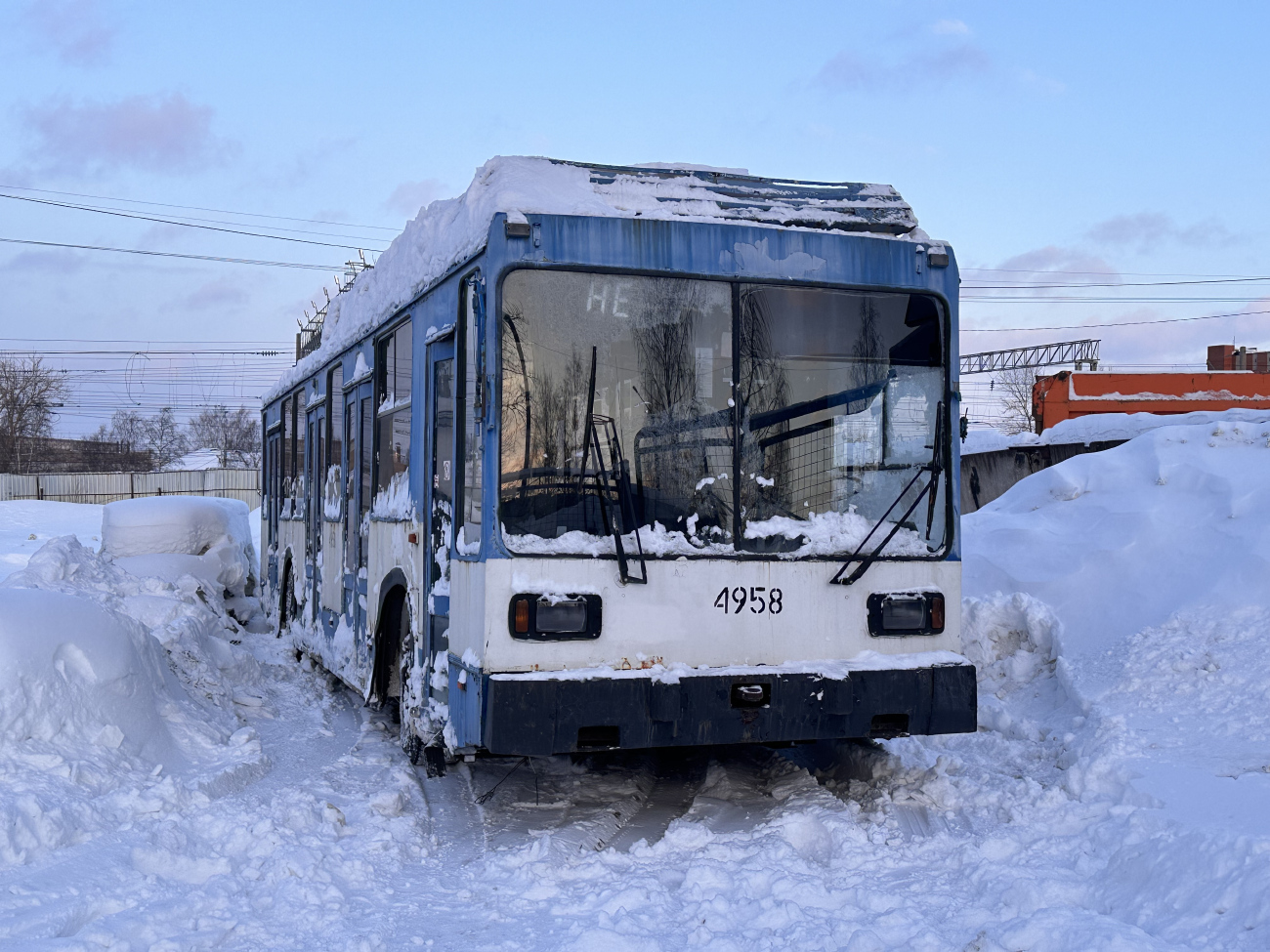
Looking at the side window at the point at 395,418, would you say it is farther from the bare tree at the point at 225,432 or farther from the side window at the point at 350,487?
the bare tree at the point at 225,432

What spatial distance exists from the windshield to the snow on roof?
1.18 feet

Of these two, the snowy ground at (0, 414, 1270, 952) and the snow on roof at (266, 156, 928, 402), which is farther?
the snow on roof at (266, 156, 928, 402)

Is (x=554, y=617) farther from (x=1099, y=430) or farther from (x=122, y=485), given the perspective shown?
(x=122, y=485)

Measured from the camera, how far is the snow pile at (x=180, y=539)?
13844 millimetres

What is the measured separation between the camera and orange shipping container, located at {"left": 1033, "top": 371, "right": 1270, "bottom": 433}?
2345cm

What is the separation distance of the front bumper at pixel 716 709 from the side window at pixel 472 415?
0.78 m

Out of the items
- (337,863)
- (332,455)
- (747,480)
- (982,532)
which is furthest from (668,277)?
(982,532)

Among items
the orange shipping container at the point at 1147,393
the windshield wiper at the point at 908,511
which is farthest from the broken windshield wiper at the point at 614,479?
the orange shipping container at the point at 1147,393

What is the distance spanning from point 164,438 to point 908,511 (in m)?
96.7

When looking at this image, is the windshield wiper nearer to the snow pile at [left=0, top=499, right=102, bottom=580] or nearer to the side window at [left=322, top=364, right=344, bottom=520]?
the side window at [left=322, top=364, right=344, bottom=520]

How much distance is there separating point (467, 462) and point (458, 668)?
98 cm

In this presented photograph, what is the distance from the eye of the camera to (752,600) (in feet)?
18.5

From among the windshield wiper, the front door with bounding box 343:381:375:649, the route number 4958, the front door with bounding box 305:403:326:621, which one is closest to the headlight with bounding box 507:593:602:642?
the route number 4958

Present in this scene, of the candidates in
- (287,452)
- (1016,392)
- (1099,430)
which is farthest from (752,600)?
(1016,392)
